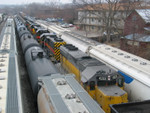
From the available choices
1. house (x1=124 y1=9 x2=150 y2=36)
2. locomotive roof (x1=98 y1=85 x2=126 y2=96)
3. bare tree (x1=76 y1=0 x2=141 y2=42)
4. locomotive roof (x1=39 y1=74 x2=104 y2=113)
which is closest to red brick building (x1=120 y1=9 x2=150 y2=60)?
house (x1=124 y1=9 x2=150 y2=36)

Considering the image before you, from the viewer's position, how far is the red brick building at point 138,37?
23.4m

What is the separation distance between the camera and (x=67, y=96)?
254 inches

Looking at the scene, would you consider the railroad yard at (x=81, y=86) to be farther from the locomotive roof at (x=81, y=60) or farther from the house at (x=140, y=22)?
the house at (x=140, y=22)

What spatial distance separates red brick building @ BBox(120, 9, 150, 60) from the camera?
2339 centimetres

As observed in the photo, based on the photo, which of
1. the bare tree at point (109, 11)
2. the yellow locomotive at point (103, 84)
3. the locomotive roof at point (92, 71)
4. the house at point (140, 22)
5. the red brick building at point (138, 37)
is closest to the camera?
the yellow locomotive at point (103, 84)

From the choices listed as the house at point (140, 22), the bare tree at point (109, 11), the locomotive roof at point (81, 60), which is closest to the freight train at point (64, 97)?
the locomotive roof at point (81, 60)

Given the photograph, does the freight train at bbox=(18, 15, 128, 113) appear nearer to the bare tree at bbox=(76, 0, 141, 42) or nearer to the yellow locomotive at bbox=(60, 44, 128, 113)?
the yellow locomotive at bbox=(60, 44, 128, 113)

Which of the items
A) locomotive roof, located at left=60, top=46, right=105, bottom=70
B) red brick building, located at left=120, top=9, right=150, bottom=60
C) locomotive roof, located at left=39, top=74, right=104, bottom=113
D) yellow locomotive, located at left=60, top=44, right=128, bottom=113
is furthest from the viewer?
red brick building, located at left=120, top=9, right=150, bottom=60

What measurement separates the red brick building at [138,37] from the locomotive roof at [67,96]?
15820 mm

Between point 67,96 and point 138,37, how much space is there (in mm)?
22165

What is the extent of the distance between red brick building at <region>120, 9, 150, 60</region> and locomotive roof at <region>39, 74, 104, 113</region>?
15820 mm

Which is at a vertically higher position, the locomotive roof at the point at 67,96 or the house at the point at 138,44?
the locomotive roof at the point at 67,96

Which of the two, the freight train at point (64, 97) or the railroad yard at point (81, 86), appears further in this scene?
the railroad yard at point (81, 86)

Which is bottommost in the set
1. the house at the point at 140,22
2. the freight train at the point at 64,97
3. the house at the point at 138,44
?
the house at the point at 138,44
